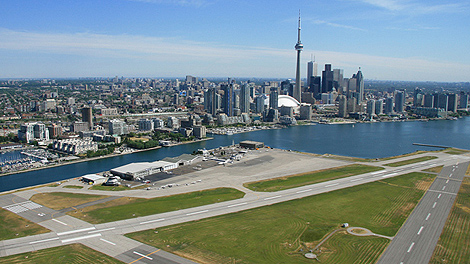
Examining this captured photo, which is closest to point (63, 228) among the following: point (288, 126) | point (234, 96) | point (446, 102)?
point (288, 126)

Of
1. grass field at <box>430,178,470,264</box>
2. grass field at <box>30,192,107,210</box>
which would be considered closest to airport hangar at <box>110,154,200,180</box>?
grass field at <box>30,192,107,210</box>

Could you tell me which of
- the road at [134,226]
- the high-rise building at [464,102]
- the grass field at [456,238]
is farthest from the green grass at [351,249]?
the high-rise building at [464,102]

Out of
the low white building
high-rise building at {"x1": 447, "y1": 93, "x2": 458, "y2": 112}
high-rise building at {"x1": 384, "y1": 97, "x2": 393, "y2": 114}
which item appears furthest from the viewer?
high-rise building at {"x1": 447, "y1": 93, "x2": 458, "y2": 112}

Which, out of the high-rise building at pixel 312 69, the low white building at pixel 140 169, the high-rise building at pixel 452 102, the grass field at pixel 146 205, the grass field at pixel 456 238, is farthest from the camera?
the high-rise building at pixel 312 69

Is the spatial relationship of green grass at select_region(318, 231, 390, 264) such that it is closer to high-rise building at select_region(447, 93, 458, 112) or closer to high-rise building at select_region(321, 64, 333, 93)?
high-rise building at select_region(447, 93, 458, 112)

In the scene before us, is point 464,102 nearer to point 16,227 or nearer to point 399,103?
point 399,103

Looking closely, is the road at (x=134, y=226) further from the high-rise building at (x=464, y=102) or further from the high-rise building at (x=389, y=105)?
the high-rise building at (x=464, y=102)
